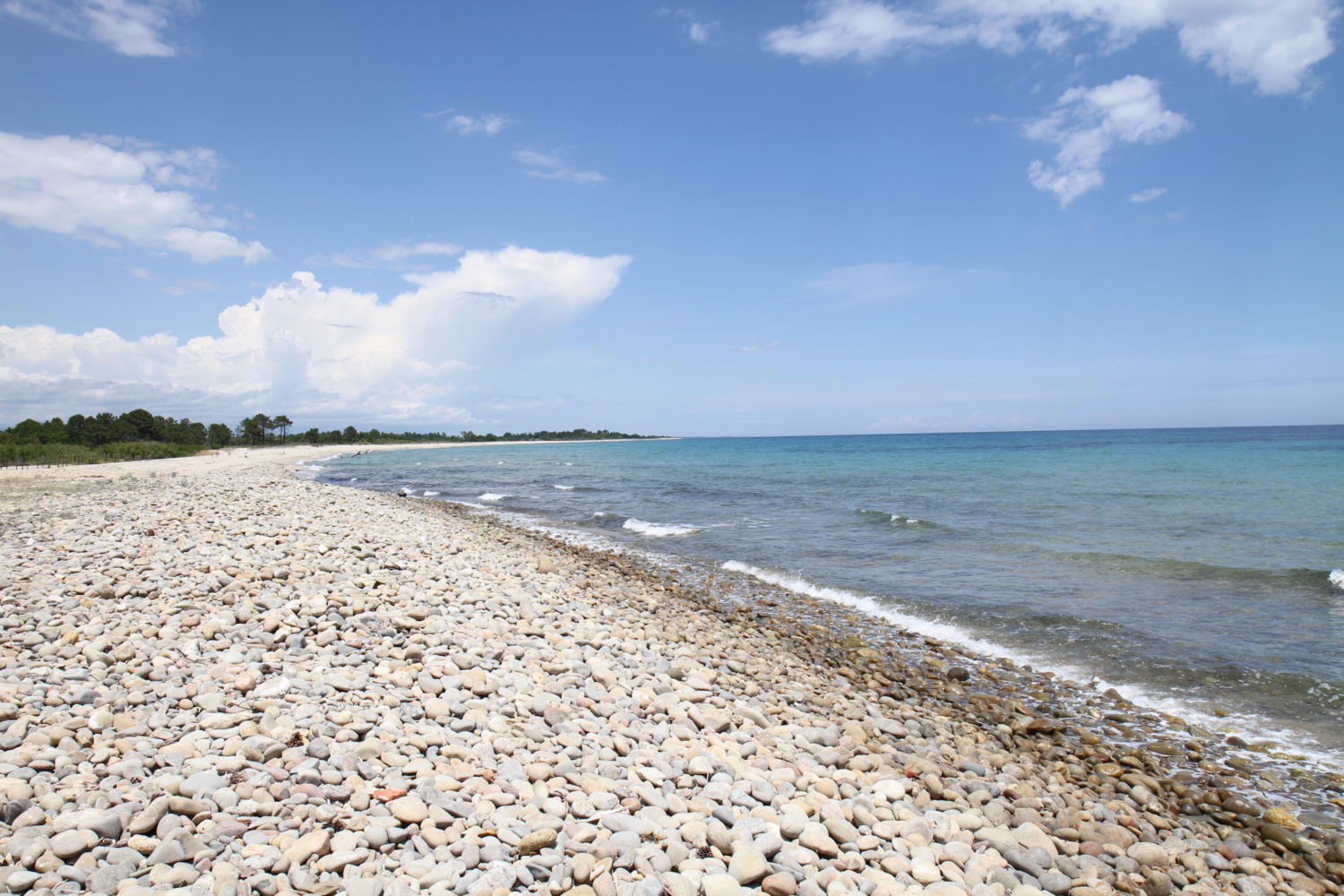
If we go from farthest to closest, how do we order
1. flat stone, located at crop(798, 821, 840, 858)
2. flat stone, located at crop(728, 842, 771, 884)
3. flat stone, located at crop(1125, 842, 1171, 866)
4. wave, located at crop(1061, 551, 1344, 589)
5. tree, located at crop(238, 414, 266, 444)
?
tree, located at crop(238, 414, 266, 444)
wave, located at crop(1061, 551, 1344, 589)
flat stone, located at crop(1125, 842, 1171, 866)
flat stone, located at crop(798, 821, 840, 858)
flat stone, located at crop(728, 842, 771, 884)

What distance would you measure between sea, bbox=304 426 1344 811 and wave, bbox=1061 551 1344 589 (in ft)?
0.21

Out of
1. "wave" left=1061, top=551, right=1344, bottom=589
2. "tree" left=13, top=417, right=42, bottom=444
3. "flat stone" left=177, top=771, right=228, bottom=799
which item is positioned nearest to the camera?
"flat stone" left=177, top=771, right=228, bottom=799

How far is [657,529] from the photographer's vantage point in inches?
899

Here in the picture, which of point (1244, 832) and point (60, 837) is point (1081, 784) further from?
point (60, 837)

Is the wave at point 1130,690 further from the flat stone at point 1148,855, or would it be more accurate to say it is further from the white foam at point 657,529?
the white foam at point 657,529

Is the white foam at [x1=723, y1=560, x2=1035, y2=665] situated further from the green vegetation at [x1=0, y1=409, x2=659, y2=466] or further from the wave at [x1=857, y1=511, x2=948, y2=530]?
the green vegetation at [x1=0, y1=409, x2=659, y2=466]

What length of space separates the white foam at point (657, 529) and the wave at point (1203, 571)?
11.1m

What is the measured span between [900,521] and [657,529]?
8.35 metres

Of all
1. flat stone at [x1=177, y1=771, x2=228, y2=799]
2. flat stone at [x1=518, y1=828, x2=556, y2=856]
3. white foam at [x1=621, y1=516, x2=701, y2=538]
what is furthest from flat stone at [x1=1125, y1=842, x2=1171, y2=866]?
white foam at [x1=621, y1=516, x2=701, y2=538]

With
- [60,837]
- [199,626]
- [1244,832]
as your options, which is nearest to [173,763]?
[60,837]

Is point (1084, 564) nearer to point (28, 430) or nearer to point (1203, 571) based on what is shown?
point (1203, 571)

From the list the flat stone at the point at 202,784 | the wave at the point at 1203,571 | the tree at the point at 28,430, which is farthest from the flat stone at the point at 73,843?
the tree at the point at 28,430

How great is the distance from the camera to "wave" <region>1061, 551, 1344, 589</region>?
1377cm

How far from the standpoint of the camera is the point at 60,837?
12.2 feet
